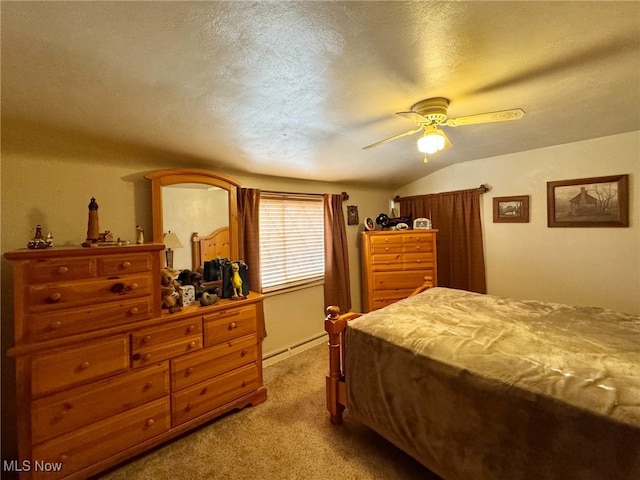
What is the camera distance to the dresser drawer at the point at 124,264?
161cm

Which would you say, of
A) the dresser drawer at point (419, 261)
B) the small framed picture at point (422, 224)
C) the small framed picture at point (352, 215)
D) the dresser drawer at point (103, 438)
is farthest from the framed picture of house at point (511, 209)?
the dresser drawer at point (103, 438)

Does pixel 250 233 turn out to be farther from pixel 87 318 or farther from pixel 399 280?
pixel 399 280

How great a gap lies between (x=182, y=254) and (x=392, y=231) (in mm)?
2569

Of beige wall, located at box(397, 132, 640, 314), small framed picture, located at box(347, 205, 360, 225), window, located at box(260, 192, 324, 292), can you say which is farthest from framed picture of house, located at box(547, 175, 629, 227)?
window, located at box(260, 192, 324, 292)

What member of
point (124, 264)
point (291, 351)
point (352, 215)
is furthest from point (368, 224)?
point (124, 264)

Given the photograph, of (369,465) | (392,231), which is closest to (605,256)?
(392,231)

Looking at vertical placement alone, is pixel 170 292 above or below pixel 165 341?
above

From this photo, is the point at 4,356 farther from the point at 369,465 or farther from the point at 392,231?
Result: the point at 392,231

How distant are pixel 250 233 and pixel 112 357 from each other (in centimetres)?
148

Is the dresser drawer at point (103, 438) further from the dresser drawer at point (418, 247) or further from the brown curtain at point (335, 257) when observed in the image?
the dresser drawer at point (418, 247)

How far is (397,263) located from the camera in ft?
11.9

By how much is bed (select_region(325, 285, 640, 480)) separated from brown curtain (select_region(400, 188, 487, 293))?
5.01 ft

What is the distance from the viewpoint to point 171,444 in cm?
184

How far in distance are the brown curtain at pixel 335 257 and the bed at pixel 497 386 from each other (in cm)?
155
